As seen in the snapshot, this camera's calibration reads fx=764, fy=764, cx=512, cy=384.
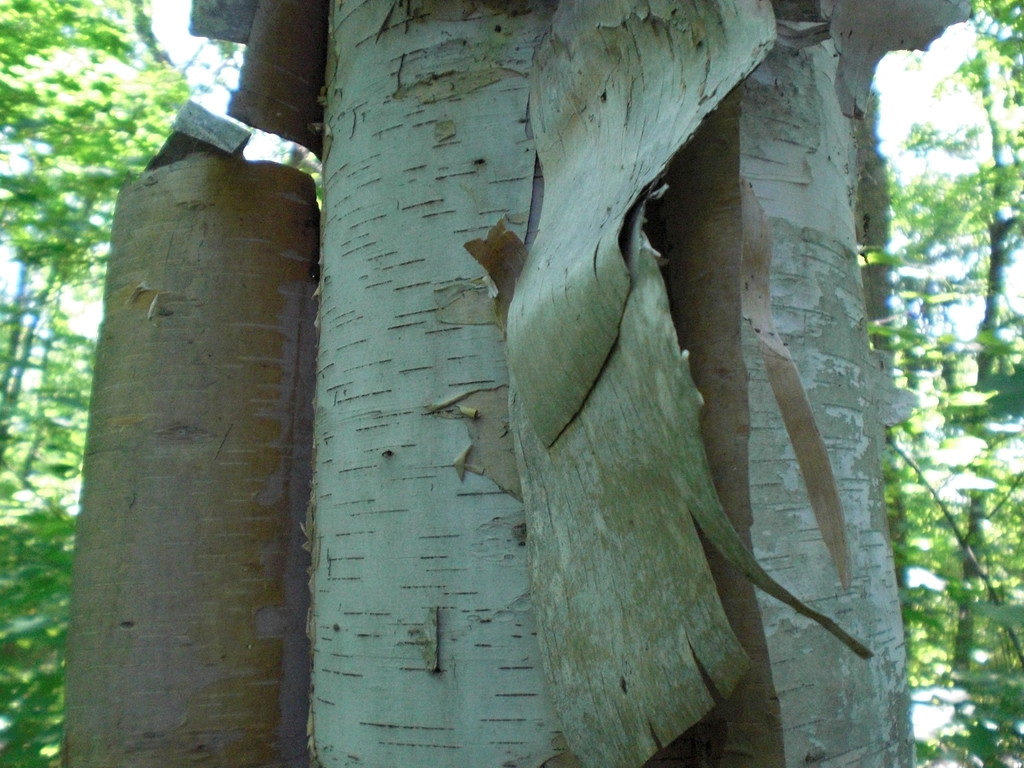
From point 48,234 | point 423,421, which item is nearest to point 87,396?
point 48,234

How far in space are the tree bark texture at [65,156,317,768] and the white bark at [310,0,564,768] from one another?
0.97 ft

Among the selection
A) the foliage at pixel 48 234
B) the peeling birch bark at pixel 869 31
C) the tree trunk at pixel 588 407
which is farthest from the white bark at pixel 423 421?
the foliage at pixel 48 234

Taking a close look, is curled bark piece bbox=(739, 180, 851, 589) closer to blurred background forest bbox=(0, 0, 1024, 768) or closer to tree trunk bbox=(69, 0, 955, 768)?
tree trunk bbox=(69, 0, 955, 768)

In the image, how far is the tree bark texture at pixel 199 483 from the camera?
1439 mm

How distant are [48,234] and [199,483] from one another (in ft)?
10.1

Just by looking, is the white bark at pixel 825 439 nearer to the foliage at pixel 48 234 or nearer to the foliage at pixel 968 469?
the foliage at pixel 968 469

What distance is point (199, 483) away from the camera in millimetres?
1513

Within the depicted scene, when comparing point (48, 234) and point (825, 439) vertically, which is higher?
point (48, 234)

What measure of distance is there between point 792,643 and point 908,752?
0.36 m

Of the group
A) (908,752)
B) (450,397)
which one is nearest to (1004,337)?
(908,752)

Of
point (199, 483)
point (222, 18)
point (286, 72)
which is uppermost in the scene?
point (222, 18)

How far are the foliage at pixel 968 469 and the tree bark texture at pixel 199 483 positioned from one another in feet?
4.74

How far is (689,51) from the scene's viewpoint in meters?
0.89

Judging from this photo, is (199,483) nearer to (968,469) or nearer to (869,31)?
(869,31)
